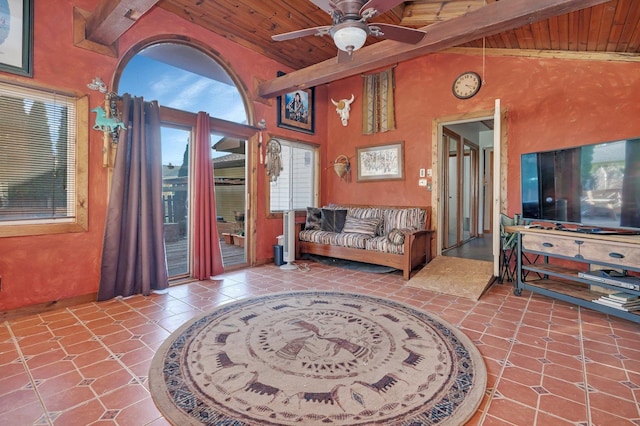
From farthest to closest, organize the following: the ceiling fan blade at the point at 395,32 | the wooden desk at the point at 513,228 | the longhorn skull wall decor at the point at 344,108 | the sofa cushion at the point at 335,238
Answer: the longhorn skull wall decor at the point at 344,108 → the sofa cushion at the point at 335,238 → the wooden desk at the point at 513,228 → the ceiling fan blade at the point at 395,32

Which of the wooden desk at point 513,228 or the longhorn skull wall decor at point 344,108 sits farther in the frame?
the longhorn skull wall decor at point 344,108

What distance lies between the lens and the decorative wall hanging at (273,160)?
196 inches

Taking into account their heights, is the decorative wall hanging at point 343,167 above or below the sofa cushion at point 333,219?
above

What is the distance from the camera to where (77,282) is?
3.11m

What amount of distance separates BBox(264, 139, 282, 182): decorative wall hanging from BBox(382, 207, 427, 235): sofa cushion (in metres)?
1.92

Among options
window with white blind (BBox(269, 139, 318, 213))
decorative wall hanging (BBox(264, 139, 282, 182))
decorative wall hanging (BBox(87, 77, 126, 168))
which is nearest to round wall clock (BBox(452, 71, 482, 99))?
window with white blind (BBox(269, 139, 318, 213))

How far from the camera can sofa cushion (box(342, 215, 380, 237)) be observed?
185 inches

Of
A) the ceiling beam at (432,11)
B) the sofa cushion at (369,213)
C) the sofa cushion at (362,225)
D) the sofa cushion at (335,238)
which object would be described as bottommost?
the sofa cushion at (335,238)

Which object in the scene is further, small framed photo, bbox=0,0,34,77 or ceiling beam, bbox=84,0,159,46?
small framed photo, bbox=0,0,34,77

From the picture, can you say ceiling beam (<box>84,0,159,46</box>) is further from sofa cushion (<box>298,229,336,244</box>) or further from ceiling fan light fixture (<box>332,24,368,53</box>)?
sofa cushion (<box>298,229,336,244</box>)

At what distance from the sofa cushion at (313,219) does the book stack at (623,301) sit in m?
3.69

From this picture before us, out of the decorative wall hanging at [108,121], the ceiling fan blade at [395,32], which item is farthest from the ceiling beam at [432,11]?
the decorative wall hanging at [108,121]

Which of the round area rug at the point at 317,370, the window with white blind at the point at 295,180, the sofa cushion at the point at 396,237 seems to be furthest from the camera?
the window with white blind at the point at 295,180

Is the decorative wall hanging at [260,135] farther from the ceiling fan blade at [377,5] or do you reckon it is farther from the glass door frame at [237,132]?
the ceiling fan blade at [377,5]
